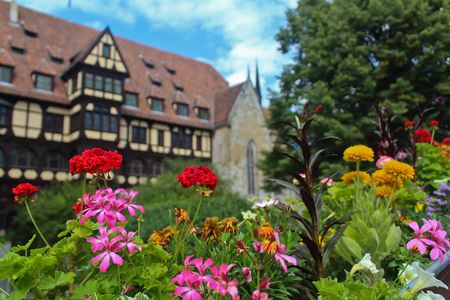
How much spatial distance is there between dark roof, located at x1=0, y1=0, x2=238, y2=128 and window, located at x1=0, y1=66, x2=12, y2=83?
1.12ft

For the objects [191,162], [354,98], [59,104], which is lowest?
[191,162]

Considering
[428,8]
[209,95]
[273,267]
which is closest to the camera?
[273,267]

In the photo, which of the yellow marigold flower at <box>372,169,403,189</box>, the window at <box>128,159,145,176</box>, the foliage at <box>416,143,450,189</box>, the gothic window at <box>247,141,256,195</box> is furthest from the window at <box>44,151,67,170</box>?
→ the yellow marigold flower at <box>372,169,403,189</box>

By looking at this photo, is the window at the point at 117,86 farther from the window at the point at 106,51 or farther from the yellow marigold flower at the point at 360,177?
the yellow marigold flower at the point at 360,177

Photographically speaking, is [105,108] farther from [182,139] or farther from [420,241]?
[420,241]

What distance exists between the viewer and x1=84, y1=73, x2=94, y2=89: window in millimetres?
24484

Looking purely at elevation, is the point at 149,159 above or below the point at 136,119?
below

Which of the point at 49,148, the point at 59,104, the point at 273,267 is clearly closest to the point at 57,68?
the point at 59,104

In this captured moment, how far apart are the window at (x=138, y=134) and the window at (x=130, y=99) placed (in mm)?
1708

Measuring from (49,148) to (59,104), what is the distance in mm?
2732

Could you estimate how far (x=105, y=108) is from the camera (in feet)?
82.4

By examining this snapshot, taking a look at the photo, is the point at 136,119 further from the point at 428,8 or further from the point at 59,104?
the point at 428,8

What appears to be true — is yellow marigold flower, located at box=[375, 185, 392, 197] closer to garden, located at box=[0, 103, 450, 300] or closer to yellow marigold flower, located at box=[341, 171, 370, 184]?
garden, located at box=[0, 103, 450, 300]

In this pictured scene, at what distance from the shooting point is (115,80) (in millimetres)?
25812
